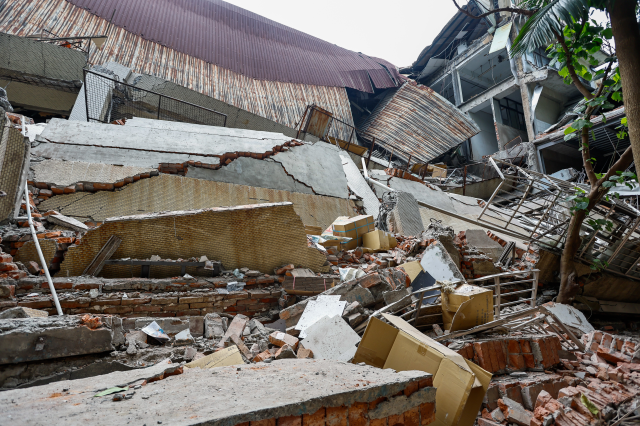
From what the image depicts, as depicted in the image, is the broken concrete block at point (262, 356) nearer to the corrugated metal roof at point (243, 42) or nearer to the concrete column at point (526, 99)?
the corrugated metal roof at point (243, 42)

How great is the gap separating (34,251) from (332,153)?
21.3 feet

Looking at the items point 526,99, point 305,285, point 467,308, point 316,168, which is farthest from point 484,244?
point 526,99

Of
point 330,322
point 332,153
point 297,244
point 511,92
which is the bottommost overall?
point 330,322

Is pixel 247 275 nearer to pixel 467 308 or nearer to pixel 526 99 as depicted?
pixel 467 308

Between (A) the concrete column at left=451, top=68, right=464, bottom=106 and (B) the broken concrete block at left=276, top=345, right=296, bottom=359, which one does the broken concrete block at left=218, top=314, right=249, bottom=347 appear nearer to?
(B) the broken concrete block at left=276, top=345, right=296, bottom=359

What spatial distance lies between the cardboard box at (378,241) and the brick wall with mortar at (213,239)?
1575 mm

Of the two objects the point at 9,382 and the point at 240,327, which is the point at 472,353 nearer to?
the point at 240,327

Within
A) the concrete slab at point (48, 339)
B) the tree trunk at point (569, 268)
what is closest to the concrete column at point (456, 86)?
the tree trunk at point (569, 268)

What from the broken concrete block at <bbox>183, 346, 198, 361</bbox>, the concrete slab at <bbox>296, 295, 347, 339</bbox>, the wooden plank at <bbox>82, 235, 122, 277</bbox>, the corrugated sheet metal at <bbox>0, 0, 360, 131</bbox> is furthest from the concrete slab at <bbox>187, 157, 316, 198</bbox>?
the corrugated sheet metal at <bbox>0, 0, 360, 131</bbox>

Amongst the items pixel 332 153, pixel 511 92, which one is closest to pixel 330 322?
pixel 332 153

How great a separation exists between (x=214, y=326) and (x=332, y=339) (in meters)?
1.19

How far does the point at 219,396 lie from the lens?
162cm

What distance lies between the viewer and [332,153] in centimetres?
891

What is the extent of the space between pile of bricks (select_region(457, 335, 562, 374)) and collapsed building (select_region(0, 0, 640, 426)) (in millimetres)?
33
